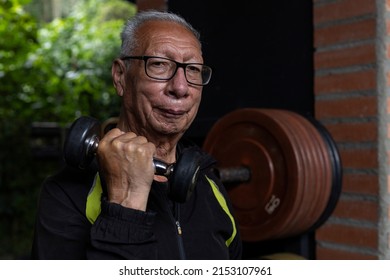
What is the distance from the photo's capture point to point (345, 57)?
2.00 m

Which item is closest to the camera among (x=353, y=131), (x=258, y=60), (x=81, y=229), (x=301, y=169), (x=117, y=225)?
(x=117, y=225)

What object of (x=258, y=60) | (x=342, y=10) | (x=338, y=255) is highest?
(x=342, y=10)

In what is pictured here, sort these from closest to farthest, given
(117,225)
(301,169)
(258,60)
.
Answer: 1. (117,225)
2. (301,169)
3. (258,60)

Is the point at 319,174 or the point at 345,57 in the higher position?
the point at 345,57

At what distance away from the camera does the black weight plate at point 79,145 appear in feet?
3.96

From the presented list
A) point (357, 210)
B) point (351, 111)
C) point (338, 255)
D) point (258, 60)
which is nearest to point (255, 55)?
point (258, 60)

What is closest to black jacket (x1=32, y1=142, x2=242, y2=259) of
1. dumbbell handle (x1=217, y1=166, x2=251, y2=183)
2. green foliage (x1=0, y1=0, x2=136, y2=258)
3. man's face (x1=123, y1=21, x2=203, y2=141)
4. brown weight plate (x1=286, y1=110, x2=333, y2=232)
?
man's face (x1=123, y1=21, x2=203, y2=141)

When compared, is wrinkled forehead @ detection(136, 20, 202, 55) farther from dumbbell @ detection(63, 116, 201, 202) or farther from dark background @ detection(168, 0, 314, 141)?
dark background @ detection(168, 0, 314, 141)

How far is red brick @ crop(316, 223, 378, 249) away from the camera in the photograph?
190cm

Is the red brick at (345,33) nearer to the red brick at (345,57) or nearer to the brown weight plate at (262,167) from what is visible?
the red brick at (345,57)

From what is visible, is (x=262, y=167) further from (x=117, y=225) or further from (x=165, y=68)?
(x=117, y=225)

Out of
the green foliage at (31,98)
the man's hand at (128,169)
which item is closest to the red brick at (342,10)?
the man's hand at (128,169)

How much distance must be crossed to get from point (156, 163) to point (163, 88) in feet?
0.70

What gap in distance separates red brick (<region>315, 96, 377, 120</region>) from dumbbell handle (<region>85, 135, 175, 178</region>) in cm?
100
